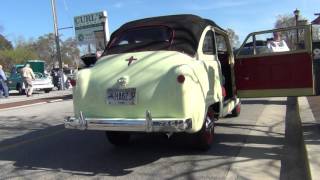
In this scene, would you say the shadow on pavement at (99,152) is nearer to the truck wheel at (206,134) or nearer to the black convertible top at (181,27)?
the truck wheel at (206,134)

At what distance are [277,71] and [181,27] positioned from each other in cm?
206

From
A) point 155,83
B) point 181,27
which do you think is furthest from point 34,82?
point 155,83

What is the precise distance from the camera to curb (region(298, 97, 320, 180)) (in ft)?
19.9

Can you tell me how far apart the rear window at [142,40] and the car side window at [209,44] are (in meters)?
0.61

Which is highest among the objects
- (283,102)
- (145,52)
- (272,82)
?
(145,52)

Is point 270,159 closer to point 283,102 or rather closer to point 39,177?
point 39,177

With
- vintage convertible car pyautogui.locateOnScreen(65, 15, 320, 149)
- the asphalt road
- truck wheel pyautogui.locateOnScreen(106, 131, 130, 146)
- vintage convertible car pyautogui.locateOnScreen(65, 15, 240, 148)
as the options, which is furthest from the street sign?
vintage convertible car pyautogui.locateOnScreen(65, 15, 240, 148)

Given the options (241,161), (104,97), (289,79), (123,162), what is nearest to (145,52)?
(104,97)

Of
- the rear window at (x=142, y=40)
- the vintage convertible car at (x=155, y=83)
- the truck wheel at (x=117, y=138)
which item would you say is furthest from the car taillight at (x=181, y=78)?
the truck wheel at (x=117, y=138)

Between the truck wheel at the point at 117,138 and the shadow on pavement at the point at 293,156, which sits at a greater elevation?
the truck wheel at the point at 117,138

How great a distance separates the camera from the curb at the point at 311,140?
6070 mm

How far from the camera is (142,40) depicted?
8289 mm

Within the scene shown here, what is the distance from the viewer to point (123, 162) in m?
7.46

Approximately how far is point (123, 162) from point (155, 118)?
A: 37.8 inches
